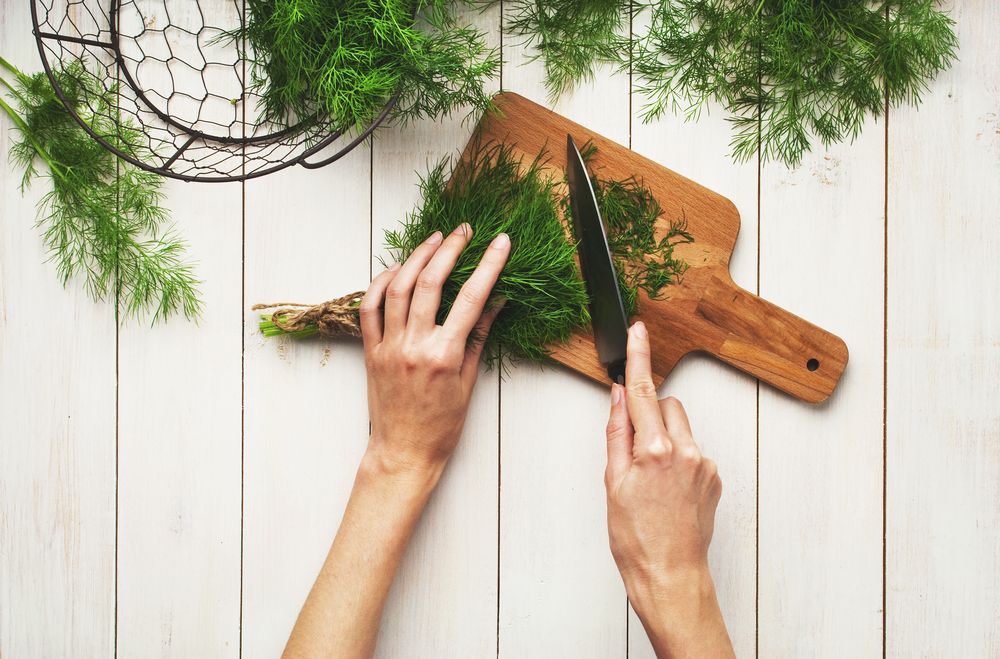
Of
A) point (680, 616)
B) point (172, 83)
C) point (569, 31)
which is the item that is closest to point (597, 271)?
point (569, 31)

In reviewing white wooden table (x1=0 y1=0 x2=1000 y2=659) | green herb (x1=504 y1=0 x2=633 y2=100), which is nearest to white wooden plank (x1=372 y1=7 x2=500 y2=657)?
white wooden table (x1=0 y1=0 x2=1000 y2=659)

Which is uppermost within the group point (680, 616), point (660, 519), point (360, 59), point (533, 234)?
point (360, 59)

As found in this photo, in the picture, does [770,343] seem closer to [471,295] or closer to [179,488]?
[471,295]

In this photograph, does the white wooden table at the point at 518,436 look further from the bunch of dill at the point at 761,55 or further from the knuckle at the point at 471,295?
the knuckle at the point at 471,295

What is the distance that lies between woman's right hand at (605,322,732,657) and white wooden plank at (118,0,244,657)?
1.64ft

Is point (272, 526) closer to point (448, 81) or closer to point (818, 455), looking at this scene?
point (448, 81)

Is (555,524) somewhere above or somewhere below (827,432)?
below

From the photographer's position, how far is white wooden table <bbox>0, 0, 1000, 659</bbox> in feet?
2.72

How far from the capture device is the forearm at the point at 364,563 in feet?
2.57

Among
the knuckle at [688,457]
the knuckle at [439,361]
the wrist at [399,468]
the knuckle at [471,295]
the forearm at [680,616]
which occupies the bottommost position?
the forearm at [680,616]

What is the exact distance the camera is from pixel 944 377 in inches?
32.7

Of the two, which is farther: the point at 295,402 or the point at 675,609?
the point at 295,402

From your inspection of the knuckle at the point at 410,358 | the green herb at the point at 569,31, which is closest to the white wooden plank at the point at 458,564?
the knuckle at the point at 410,358

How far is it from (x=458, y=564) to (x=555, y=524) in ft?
0.45
